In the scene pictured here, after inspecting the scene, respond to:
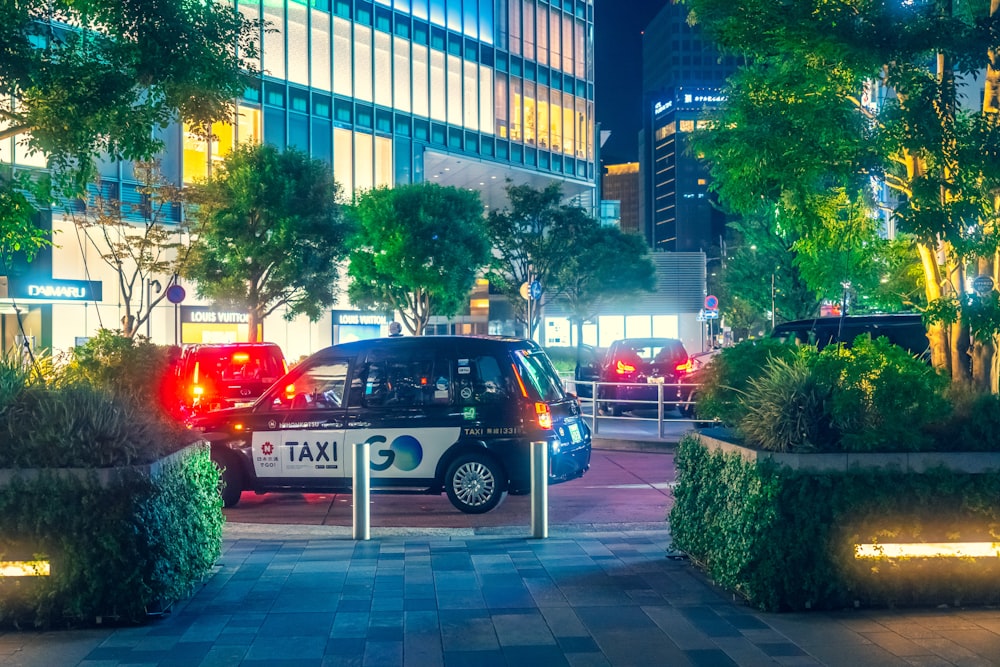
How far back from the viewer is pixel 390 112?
150 ft

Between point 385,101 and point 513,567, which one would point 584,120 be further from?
point 513,567

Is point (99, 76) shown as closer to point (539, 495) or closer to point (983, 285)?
point (539, 495)

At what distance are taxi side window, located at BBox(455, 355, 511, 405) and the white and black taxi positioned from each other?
11mm

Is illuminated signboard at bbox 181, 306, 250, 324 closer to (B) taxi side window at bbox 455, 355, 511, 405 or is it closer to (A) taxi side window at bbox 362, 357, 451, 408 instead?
(A) taxi side window at bbox 362, 357, 451, 408

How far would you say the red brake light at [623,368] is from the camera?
2609cm

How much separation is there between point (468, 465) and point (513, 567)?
140 inches

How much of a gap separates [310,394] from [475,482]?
7.09ft

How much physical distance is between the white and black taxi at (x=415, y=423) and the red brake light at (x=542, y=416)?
0.01m

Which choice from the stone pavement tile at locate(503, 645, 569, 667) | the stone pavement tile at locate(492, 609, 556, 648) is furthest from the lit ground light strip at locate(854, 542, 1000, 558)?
the stone pavement tile at locate(503, 645, 569, 667)

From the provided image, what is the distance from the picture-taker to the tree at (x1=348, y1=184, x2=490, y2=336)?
40594 millimetres

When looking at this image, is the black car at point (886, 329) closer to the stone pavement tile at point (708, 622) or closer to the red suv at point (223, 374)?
the red suv at point (223, 374)

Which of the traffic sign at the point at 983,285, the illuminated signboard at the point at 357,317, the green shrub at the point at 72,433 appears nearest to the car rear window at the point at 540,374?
the traffic sign at the point at 983,285

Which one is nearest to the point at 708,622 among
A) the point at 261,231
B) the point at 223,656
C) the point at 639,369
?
the point at 223,656

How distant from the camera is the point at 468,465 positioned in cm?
1218
